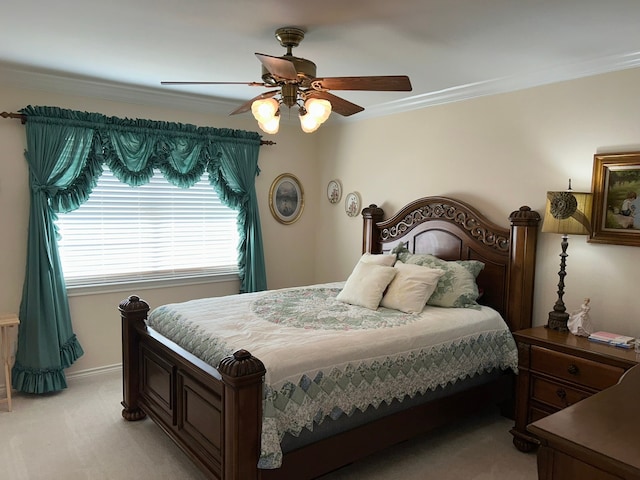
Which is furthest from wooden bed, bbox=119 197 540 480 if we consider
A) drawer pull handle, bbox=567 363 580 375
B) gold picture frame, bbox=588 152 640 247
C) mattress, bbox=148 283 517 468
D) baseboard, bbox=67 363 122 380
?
baseboard, bbox=67 363 122 380

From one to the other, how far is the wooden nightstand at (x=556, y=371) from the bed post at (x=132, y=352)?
2.59m

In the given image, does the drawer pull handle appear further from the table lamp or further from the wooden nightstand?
the table lamp

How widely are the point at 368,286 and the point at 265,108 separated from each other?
1.54 m

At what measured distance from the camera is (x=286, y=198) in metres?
5.32

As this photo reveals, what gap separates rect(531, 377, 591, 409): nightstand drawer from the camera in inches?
111

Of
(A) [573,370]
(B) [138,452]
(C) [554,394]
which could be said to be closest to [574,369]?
(A) [573,370]

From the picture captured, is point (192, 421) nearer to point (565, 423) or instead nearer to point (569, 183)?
point (565, 423)

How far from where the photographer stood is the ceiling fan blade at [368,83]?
2.45m

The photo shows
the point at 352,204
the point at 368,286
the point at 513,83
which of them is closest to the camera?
the point at 368,286

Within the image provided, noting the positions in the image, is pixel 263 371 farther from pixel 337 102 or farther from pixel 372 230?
pixel 372 230

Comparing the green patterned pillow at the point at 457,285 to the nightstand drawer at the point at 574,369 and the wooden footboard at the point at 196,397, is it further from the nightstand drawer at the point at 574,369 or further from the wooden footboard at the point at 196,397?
the wooden footboard at the point at 196,397

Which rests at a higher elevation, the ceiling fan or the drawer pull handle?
the ceiling fan

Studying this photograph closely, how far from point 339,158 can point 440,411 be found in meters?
3.06

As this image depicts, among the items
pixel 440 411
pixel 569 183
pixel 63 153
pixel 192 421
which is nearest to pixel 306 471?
pixel 192 421
